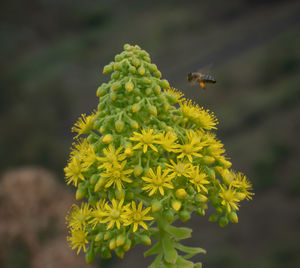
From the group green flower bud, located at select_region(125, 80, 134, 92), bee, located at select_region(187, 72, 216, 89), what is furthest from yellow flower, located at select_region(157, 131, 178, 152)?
bee, located at select_region(187, 72, 216, 89)

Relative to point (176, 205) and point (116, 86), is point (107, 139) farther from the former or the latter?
point (176, 205)

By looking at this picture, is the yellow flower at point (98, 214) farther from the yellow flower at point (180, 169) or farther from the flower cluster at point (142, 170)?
the yellow flower at point (180, 169)

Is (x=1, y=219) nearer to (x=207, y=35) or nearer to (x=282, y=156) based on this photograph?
(x=282, y=156)

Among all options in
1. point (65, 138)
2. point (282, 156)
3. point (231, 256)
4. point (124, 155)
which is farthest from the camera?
point (65, 138)

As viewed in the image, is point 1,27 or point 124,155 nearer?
point 124,155

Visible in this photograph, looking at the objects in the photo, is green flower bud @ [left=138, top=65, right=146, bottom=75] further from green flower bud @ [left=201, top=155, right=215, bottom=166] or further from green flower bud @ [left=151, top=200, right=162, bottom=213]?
green flower bud @ [left=151, top=200, right=162, bottom=213]

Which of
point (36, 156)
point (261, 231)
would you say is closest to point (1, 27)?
point (36, 156)

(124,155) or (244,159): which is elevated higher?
(244,159)

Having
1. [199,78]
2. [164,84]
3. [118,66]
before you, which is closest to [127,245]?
[164,84]
